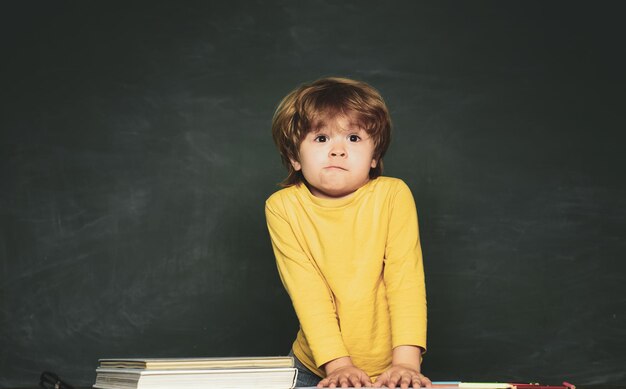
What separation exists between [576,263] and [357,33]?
1.32 meters

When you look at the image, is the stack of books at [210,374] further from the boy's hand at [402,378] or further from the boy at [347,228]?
the boy at [347,228]

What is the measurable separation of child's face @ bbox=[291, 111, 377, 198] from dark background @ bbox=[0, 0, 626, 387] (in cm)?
140

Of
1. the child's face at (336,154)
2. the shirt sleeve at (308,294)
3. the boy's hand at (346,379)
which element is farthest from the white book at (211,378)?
the child's face at (336,154)

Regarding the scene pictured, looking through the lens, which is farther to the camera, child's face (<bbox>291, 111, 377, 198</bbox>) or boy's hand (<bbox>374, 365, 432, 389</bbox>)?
child's face (<bbox>291, 111, 377, 198</bbox>)

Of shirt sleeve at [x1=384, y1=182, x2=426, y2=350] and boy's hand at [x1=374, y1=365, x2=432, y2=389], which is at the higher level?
shirt sleeve at [x1=384, y1=182, x2=426, y2=350]

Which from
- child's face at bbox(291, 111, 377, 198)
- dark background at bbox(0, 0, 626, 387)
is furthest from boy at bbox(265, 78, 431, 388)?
dark background at bbox(0, 0, 626, 387)

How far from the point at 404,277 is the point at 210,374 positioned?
748 mm

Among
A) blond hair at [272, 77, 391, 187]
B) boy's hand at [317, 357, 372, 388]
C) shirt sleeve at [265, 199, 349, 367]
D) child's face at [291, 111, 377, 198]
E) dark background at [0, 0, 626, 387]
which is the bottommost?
boy's hand at [317, 357, 372, 388]

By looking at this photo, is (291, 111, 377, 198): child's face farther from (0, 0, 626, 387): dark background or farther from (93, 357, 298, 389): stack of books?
(0, 0, 626, 387): dark background

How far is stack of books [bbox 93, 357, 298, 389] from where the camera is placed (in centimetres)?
118

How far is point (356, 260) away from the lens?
1.90m

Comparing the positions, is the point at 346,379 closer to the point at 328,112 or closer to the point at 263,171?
the point at 328,112

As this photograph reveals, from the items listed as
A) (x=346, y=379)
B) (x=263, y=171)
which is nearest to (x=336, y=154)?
(x=346, y=379)

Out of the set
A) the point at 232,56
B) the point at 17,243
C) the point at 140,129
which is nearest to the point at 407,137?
the point at 232,56
